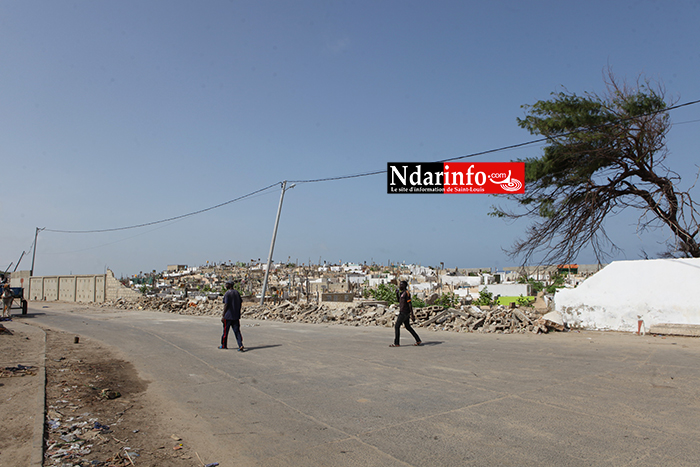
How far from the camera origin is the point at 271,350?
11.8 meters

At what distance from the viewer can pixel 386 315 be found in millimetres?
19906

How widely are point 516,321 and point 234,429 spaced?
486 inches

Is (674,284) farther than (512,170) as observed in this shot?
No

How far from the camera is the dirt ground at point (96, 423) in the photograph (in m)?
4.49

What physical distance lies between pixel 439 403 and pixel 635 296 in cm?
1091

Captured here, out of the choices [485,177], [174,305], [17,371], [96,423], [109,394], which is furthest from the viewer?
[174,305]

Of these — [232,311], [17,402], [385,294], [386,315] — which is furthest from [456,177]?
[17,402]

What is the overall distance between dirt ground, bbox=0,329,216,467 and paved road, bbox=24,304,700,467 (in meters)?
0.33

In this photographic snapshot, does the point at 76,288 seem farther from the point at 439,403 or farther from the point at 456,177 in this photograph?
the point at 439,403

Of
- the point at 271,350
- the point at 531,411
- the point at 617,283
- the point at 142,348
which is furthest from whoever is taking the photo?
the point at 617,283

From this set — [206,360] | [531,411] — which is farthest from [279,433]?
[206,360]

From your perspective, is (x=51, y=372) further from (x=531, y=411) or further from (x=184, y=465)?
(x=531, y=411)

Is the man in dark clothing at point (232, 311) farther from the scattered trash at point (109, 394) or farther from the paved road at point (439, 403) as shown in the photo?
the scattered trash at point (109, 394)

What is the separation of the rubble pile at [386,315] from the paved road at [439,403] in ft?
11.4
